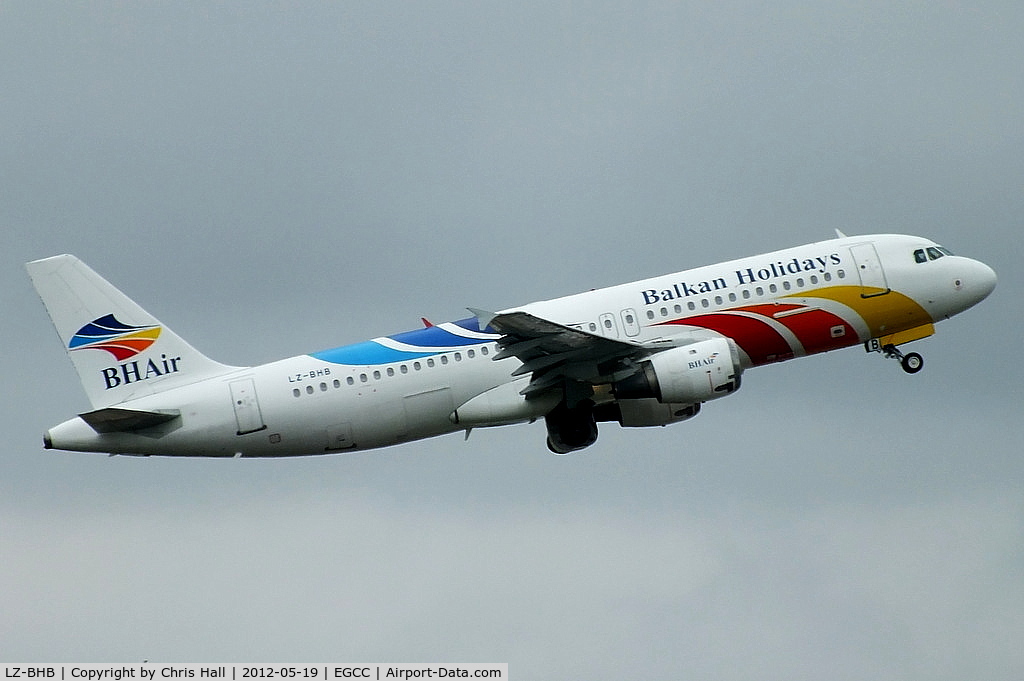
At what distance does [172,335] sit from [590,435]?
50.4ft

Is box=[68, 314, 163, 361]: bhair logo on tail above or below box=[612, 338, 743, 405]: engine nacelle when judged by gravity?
above

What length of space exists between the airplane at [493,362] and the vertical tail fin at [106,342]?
50 mm

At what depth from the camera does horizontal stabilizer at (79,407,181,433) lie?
1966 inches

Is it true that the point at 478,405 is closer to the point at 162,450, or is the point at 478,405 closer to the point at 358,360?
the point at 358,360

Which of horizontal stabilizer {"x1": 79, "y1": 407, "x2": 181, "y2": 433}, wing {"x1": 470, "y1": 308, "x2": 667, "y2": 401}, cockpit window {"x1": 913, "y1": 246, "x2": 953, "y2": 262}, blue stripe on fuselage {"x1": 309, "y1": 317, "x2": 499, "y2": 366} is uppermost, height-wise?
cockpit window {"x1": 913, "y1": 246, "x2": 953, "y2": 262}

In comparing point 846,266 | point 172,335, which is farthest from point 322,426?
point 846,266

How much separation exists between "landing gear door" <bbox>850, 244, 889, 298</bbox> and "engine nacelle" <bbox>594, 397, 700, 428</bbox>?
24.2 feet

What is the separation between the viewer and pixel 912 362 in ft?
182

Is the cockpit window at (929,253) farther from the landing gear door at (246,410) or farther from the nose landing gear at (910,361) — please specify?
the landing gear door at (246,410)

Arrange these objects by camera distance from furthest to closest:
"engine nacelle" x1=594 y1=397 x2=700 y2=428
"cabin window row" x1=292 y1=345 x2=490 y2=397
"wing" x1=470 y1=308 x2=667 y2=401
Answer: "engine nacelle" x1=594 y1=397 x2=700 y2=428, "cabin window row" x1=292 y1=345 x2=490 y2=397, "wing" x1=470 y1=308 x2=667 y2=401

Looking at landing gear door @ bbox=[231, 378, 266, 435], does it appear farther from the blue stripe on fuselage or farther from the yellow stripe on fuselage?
the yellow stripe on fuselage

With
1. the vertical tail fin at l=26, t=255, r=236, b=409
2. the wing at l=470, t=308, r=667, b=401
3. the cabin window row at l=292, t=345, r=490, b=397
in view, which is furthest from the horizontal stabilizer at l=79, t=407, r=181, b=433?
the wing at l=470, t=308, r=667, b=401

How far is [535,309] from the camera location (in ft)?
173

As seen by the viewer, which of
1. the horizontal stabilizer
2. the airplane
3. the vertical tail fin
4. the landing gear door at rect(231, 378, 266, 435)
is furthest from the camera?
the vertical tail fin
